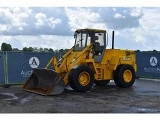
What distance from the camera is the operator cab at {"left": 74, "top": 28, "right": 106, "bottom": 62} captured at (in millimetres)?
14703

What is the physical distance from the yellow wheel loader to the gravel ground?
472 mm

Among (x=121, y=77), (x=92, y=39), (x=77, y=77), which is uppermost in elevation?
(x=92, y=39)

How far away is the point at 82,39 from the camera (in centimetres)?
1485

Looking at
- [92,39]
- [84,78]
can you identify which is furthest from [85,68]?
[92,39]

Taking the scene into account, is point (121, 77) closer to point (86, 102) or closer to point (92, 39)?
point (92, 39)

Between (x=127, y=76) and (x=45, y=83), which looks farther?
(x=127, y=76)

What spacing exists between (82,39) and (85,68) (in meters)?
1.76

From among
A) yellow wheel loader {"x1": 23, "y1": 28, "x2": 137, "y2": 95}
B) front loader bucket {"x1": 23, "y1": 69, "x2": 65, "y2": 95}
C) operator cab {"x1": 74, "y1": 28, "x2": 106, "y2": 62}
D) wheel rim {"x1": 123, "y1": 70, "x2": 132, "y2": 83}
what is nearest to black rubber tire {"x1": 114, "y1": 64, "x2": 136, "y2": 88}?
yellow wheel loader {"x1": 23, "y1": 28, "x2": 137, "y2": 95}

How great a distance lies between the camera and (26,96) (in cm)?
1246

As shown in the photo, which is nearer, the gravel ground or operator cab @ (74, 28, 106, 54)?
the gravel ground

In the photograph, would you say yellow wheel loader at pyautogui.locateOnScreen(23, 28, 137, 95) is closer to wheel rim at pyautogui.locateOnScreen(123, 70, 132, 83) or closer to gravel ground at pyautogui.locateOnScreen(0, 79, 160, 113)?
wheel rim at pyautogui.locateOnScreen(123, 70, 132, 83)

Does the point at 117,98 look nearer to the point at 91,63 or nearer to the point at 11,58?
the point at 91,63

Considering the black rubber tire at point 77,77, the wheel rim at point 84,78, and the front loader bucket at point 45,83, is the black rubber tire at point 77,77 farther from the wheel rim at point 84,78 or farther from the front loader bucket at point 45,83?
the front loader bucket at point 45,83

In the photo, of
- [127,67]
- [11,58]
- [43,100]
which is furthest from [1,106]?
[127,67]
